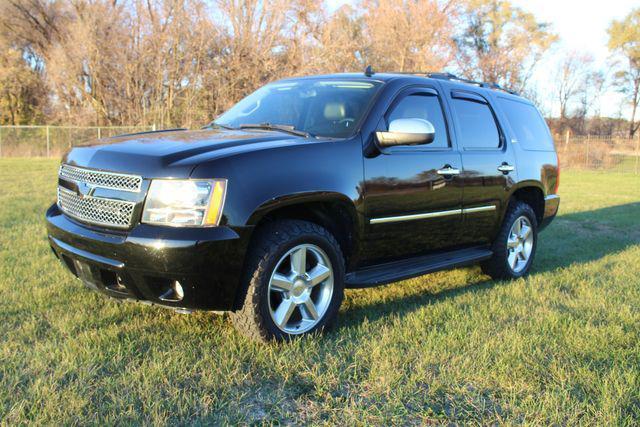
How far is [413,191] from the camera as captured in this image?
13.5 ft

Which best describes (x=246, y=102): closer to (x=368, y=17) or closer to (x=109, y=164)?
(x=109, y=164)

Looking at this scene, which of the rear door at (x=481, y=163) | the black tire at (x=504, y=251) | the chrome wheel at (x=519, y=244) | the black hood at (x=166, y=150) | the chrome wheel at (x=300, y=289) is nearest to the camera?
the black hood at (x=166, y=150)

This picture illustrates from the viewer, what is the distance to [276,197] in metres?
3.21

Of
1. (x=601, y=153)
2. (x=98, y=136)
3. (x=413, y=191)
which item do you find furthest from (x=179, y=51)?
(x=413, y=191)

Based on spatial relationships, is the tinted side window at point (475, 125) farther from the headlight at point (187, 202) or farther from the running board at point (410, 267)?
the headlight at point (187, 202)

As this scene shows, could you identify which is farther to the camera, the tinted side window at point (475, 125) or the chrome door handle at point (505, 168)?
the chrome door handle at point (505, 168)

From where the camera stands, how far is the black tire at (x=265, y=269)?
320cm

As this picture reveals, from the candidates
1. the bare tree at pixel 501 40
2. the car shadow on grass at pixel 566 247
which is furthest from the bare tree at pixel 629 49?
the car shadow on grass at pixel 566 247

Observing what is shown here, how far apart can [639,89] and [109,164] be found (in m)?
57.0

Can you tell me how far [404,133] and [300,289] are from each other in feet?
4.33

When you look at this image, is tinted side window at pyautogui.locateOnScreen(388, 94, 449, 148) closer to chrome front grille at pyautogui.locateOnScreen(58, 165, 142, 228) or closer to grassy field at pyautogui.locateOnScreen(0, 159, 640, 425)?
grassy field at pyautogui.locateOnScreen(0, 159, 640, 425)

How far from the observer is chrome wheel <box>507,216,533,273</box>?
18.1 feet

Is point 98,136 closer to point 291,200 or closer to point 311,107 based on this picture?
point 311,107

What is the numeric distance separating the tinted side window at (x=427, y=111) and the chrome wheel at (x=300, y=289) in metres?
1.41
